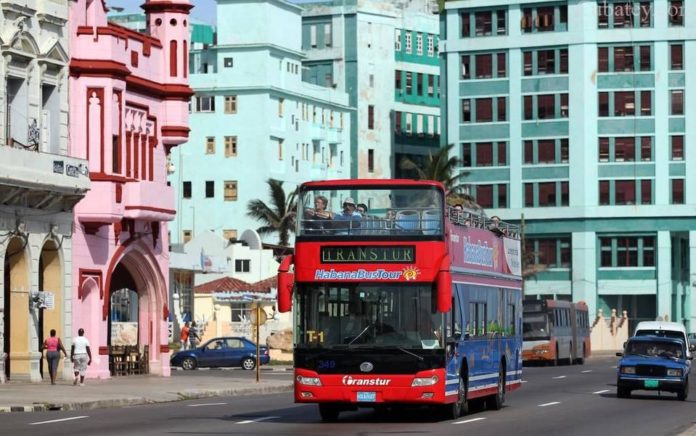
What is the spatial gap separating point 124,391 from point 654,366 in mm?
12358

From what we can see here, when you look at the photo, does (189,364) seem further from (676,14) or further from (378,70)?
(378,70)

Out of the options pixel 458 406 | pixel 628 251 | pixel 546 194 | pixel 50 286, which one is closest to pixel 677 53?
pixel 546 194

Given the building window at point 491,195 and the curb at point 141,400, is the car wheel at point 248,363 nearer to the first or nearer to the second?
the curb at point 141,400

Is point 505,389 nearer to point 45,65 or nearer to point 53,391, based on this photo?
point 53,391

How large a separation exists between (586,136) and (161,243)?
201 ft

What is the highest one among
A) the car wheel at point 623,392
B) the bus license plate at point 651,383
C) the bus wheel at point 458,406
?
the bus wheel at point 458,406

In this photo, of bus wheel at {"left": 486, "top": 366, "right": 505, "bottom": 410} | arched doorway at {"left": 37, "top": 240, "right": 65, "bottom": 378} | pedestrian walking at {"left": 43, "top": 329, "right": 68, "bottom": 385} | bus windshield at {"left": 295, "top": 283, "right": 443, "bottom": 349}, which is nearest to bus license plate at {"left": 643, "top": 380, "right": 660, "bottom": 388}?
bus wheel at {"left": 486, "top": 366, "right": 505, "bottom": 410}

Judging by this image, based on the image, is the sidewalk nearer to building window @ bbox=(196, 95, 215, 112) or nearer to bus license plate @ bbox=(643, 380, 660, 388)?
bus license plate @ bbox=(643, 380, 660, 388)

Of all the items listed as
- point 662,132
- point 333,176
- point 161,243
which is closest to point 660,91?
point 662,132

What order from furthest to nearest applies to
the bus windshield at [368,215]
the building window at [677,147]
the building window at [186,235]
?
1. the building window at [186,235]
2. the building window at [677,147]
3. the bus windshield at [368,215]

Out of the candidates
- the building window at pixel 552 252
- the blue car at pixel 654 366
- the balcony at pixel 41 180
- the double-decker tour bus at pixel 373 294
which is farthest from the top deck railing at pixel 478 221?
the building window at pixel 552 252

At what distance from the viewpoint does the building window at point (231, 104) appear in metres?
118

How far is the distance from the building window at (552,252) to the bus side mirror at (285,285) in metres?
83.9

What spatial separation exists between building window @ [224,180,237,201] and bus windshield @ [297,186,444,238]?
89558 millimetres
